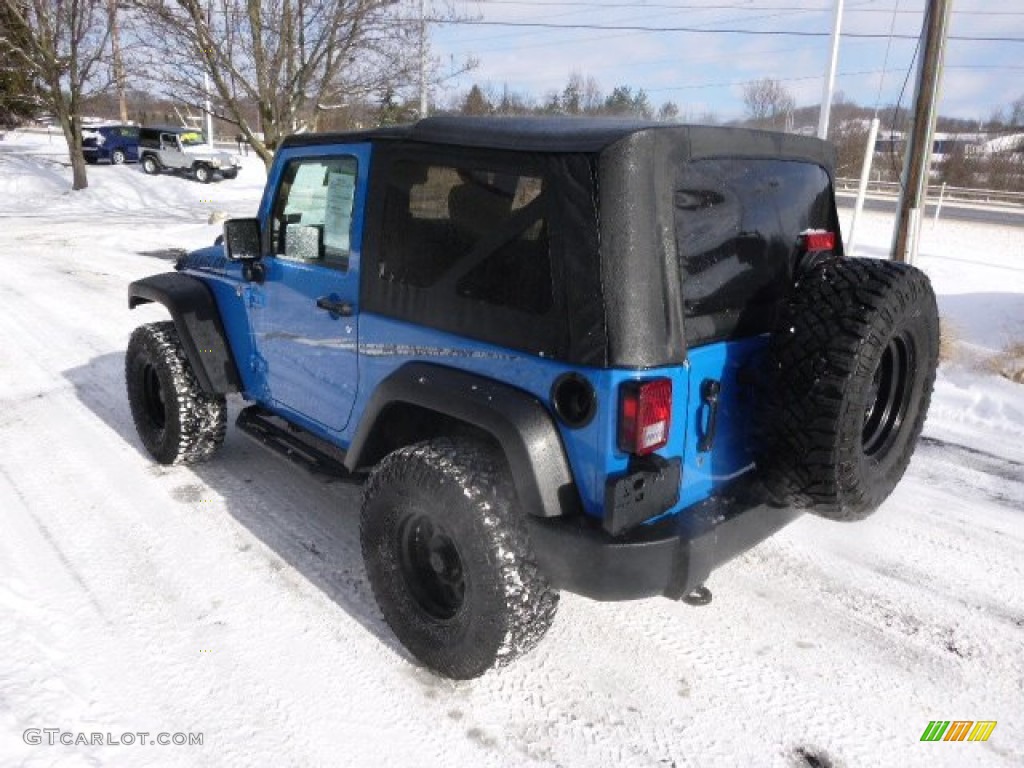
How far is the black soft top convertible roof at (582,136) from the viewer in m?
2.23

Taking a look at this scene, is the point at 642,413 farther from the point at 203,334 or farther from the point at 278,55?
the point at 278,55

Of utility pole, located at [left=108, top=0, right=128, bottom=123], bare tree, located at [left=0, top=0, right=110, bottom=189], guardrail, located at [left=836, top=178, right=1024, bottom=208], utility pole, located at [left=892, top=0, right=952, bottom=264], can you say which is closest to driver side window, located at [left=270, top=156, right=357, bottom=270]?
utility pole, located at [left=892, top=0, right=952, bottom=264]

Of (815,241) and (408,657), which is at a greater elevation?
(815,241)

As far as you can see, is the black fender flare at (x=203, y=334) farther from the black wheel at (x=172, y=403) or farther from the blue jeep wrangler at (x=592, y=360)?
the blue jeep wrangler at (x=592, y=360)

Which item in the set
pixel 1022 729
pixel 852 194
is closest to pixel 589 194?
pixel 1022 729

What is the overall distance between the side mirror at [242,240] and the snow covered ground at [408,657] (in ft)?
4.20

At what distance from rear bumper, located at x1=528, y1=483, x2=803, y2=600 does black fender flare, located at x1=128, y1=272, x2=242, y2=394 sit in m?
2.35

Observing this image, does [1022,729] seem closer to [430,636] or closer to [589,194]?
[430,636]

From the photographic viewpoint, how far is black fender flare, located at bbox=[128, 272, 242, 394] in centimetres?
396

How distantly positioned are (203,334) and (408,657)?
7.11ft

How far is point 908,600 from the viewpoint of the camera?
312 centimetres

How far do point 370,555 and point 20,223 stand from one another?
706 inches

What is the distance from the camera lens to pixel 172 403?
4.09 metres

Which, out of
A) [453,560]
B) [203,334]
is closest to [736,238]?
[453,560]
